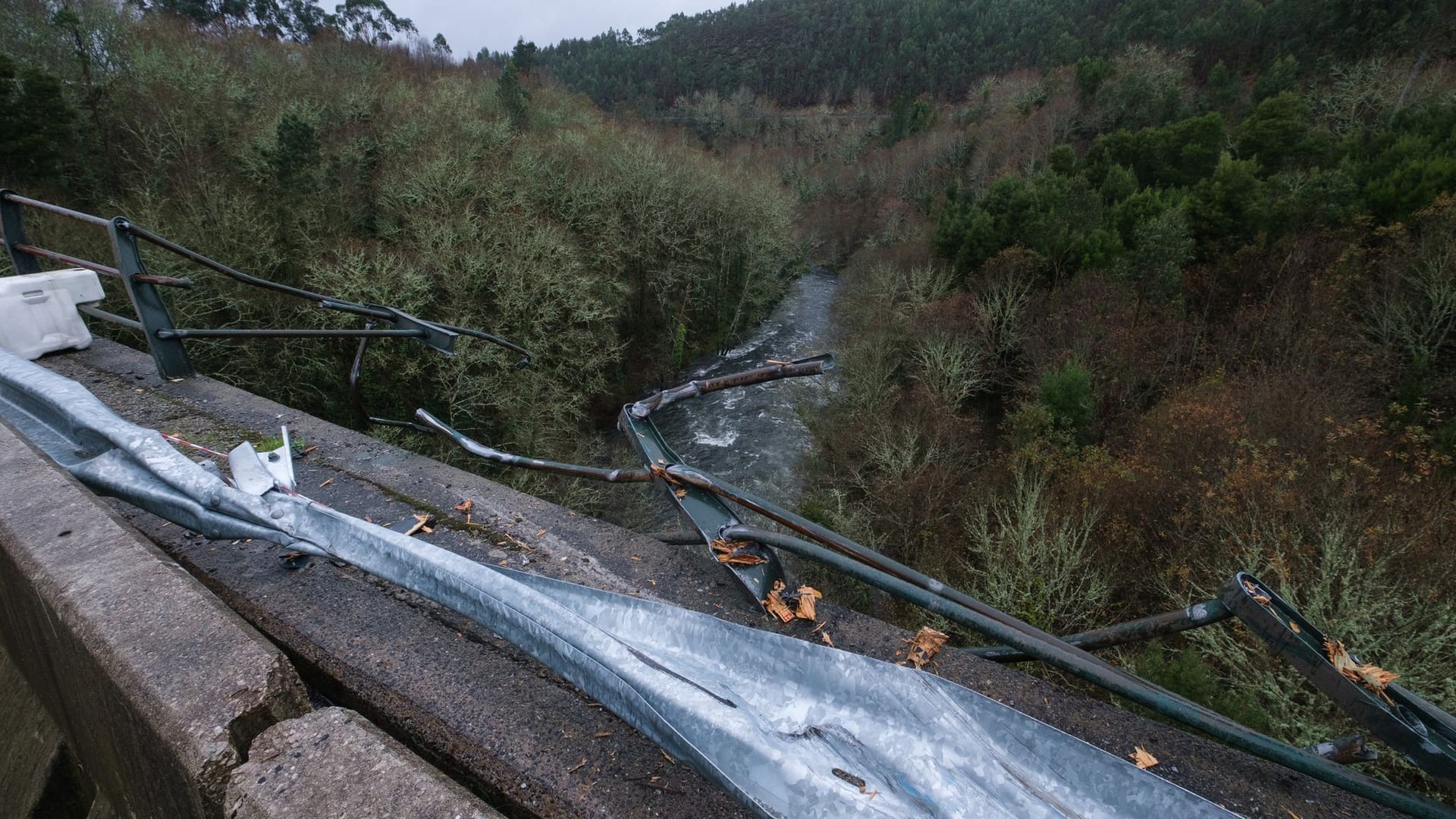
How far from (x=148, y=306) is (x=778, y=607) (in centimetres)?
392

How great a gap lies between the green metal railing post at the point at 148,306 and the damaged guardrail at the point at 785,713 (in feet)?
9.06

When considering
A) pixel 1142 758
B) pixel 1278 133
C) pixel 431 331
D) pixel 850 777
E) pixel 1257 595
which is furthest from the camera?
pixel 1278 133

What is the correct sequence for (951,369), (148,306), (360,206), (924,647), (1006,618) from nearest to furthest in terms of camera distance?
(1006,618), (924,647), (148,306), (360,206), (951,369)

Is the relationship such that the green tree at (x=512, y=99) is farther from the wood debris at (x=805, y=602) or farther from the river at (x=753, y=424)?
the wood debris at (x=805, y=602)

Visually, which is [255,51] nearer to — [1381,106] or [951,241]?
[951,241]

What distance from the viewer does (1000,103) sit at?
169ft

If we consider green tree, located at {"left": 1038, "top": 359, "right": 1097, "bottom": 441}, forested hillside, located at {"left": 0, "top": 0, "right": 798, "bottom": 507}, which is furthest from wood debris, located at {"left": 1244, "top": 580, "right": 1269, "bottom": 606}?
green tree, located at {"left": 1038, "top": 359, "right": 1097, "bottom": 441}

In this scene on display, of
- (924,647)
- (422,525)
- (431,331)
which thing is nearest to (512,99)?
(431,331)

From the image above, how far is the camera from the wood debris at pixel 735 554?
214 centimetres

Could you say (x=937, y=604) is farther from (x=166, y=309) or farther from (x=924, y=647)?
(x=166, y=309)

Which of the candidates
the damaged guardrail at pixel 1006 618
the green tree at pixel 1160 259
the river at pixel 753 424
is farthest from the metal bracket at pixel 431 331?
the green tree at pixel 1160 259

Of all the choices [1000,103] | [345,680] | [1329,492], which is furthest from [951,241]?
[1000,103]

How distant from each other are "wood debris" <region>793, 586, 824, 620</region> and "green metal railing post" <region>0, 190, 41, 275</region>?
5.28m

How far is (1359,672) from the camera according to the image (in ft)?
4.75
